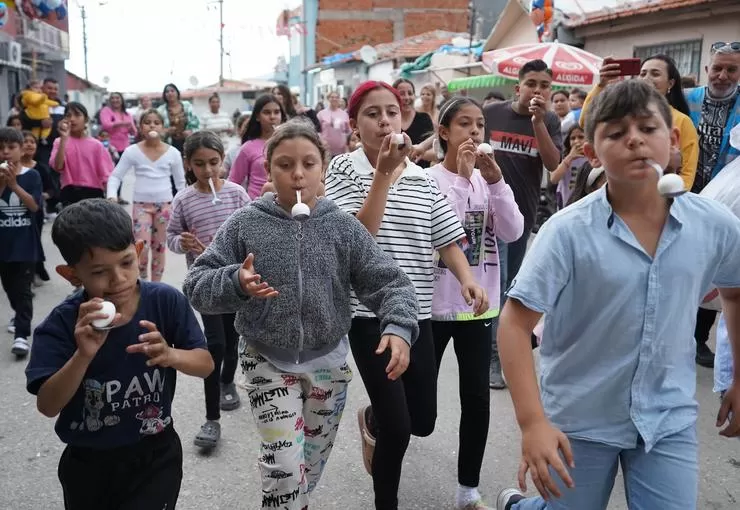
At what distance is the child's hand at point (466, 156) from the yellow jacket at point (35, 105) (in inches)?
421

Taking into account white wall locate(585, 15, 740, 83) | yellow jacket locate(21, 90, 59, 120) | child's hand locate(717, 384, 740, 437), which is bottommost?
child's hand locate(717, 384, 740, 437)

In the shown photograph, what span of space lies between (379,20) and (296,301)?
137ft

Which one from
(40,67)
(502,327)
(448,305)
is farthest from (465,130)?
(40,67)

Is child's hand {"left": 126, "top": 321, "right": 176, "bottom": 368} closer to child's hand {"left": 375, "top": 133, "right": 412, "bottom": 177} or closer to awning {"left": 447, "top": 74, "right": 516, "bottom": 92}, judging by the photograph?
child's hand {"left": 375, "top": 133, "right": 412, "bottom": 177}

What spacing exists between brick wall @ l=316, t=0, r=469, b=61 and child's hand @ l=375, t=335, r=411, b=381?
41174mm

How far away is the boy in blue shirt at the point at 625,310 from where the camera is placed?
2.23 metres

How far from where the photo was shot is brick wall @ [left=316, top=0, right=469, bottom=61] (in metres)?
42.2

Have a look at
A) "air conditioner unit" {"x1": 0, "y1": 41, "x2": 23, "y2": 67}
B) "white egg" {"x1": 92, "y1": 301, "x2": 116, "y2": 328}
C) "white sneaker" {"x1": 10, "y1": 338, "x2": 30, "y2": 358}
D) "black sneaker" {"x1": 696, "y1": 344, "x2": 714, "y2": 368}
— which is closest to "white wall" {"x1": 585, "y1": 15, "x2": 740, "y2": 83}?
"black sneaker" {"x1": 696, "y1": 344, "x2": 714, "y2": 368}

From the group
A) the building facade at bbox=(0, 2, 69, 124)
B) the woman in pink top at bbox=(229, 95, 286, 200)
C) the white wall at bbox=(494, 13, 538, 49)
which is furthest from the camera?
the building facade at bbox=(0, 2, 69, 124)

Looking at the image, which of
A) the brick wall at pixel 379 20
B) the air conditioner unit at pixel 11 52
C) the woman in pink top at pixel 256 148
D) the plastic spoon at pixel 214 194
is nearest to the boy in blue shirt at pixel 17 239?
the woman in pink top at pixel 256 148

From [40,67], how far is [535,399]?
100ft

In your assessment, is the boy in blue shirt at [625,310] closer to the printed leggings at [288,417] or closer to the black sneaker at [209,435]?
the printed leggings at [288,417]

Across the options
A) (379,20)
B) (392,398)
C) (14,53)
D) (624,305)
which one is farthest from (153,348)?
(379,20)

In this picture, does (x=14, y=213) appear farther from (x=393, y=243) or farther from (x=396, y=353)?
(x=396, y=353)
